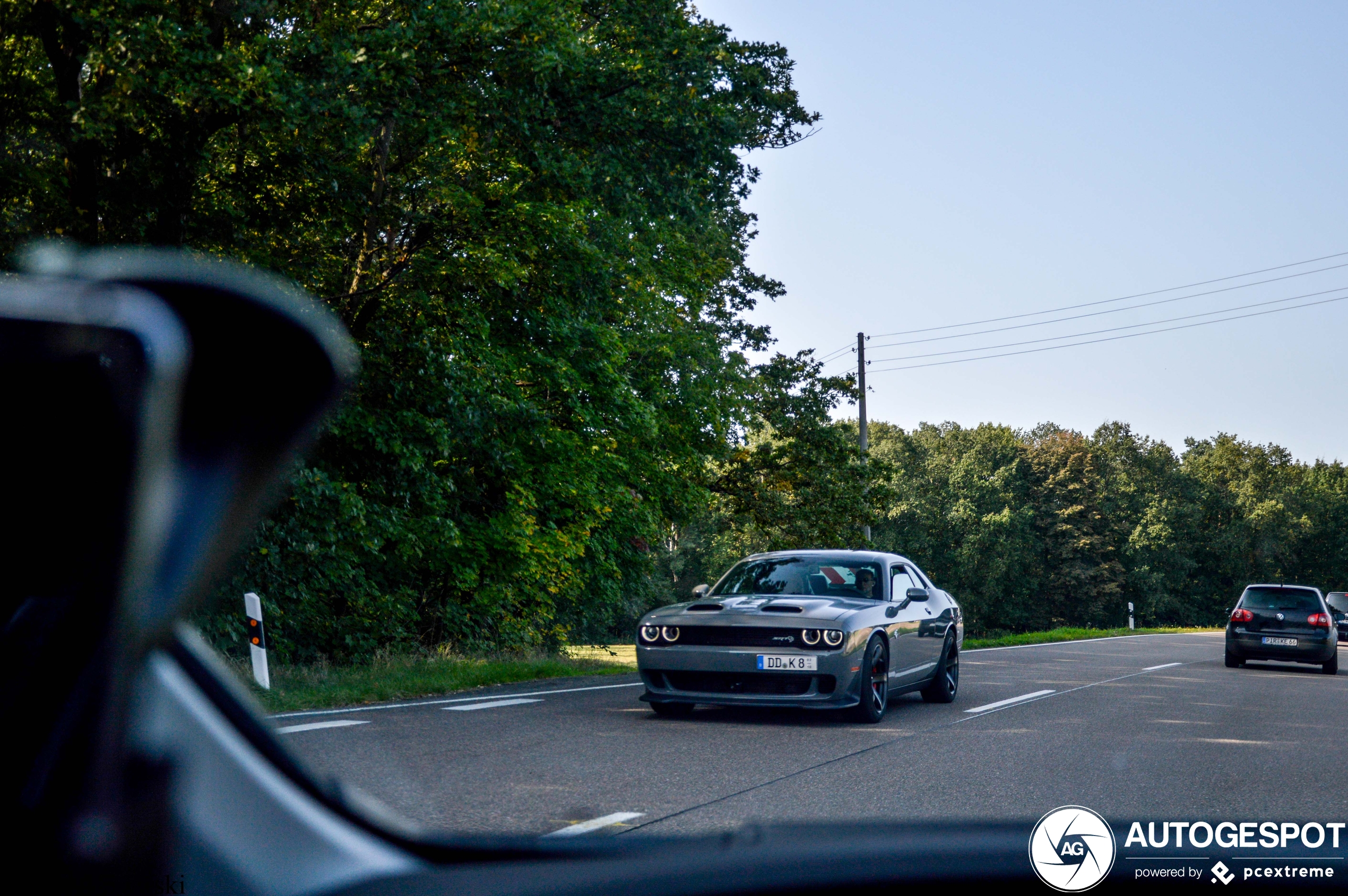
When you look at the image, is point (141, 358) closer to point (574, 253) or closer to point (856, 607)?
point (856, 607)

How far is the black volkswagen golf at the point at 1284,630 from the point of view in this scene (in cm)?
2119

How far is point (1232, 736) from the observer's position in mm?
10391

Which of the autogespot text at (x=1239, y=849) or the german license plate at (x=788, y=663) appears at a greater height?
the autogespot text at (x=1239, y=849)

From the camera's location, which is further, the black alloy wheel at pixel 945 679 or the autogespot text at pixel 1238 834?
the black alloy wheel at pixel 945 679

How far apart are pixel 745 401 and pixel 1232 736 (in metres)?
19.1

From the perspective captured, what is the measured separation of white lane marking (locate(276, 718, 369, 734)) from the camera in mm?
8852

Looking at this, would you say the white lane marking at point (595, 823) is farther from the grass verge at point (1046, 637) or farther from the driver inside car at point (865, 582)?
the grass verge at point (1046, 637)

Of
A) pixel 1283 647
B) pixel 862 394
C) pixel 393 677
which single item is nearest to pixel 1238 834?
pixel 393 677

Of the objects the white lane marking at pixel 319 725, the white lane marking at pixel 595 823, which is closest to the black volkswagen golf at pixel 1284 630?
the white lane marking at pixel 319 725

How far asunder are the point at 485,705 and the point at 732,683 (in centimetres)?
252

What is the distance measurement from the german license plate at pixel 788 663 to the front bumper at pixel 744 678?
23 millimetres

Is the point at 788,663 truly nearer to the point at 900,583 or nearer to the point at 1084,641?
the point at 900,583

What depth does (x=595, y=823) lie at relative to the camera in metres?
5.78

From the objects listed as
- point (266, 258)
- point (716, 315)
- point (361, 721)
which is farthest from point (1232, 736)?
point (716, 315)
